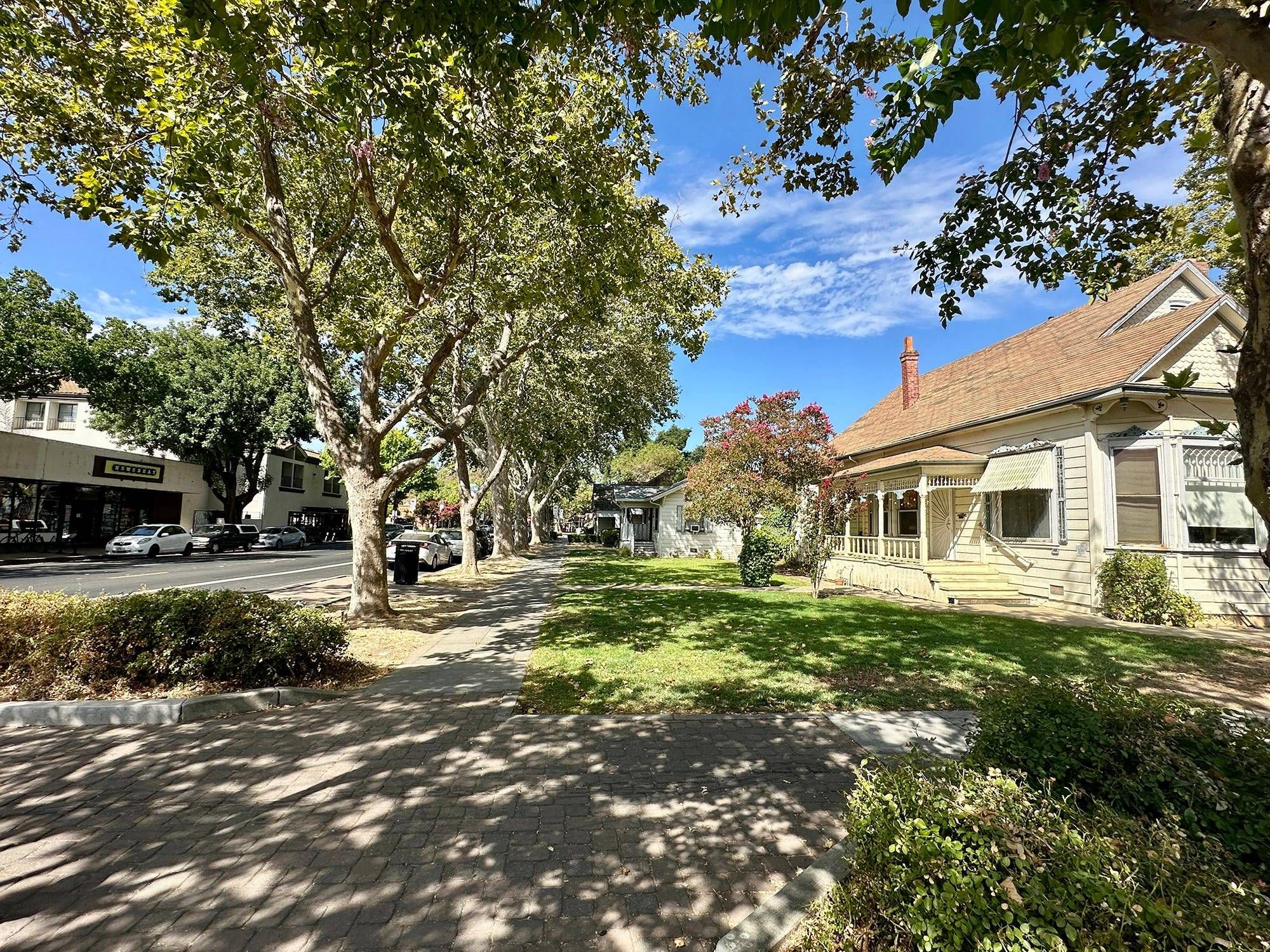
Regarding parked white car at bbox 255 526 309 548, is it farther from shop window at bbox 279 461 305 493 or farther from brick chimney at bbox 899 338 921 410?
brick chimney at bbox 899 338 921 410

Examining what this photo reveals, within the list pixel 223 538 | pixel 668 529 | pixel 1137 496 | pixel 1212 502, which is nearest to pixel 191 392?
pixel 223 538

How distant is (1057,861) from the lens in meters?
1.97

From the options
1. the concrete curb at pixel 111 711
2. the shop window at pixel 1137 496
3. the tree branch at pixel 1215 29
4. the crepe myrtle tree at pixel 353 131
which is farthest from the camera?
the shop window at pixel 1137 496

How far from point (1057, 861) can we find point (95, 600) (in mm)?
8738

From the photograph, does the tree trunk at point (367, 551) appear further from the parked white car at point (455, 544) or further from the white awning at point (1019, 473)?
the parked white car at point (455, 544)

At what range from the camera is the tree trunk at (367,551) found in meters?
10.2

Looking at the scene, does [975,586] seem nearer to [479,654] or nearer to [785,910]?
[479,654]

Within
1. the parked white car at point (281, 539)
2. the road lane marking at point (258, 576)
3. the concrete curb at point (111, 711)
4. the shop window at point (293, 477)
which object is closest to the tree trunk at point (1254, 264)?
the concrete curb at point (111, 711)

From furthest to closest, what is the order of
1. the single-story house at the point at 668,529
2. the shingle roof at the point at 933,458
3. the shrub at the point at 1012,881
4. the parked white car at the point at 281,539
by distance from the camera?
the parked white car at the point at 281,539 → the single-story house at the point at 668,529 → the shingle roof at the point at 933,458 → the shrub at the point at 1012,881

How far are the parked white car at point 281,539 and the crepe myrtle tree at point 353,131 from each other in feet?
98.2

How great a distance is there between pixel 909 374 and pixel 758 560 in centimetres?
1121

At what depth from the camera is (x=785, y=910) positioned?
2.66 m

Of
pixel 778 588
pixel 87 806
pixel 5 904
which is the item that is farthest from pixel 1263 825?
pixel 778 588

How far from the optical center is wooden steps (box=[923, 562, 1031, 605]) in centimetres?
1381
